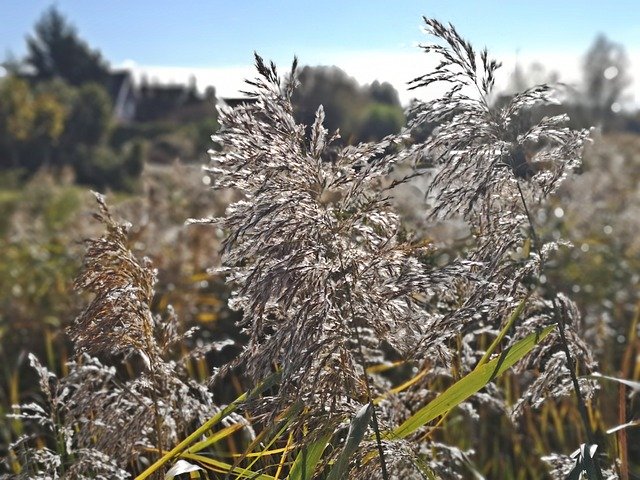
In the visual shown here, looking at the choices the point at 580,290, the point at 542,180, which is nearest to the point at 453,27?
the point at 542,180

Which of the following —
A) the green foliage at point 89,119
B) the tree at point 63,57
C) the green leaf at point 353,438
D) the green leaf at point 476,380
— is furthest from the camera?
the tree at point 63,57

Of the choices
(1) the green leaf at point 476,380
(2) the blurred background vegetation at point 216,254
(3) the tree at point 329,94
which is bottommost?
(2) the blurred background vegetation at point 216,254

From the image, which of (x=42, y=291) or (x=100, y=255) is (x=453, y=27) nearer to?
(x=100, y=255)

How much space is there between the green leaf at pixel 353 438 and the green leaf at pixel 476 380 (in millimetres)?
137

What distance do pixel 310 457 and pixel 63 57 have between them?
69.8m

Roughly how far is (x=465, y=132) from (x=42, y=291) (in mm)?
4712

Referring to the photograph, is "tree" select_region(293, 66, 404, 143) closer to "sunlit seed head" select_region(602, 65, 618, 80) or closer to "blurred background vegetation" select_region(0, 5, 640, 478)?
"blurred background vegetation" select_region(0, 5, 640, 478)

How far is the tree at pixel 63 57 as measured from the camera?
222ft

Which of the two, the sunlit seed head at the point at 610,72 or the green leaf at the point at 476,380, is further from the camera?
the sunlit seed head at the point at 610,72

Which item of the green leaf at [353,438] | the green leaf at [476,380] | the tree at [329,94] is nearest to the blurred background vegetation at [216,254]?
the tree at [329,94]

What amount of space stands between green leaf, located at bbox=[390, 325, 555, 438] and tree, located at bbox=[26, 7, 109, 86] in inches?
2693

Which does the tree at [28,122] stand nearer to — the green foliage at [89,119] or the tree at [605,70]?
the green foliage at [89,119]

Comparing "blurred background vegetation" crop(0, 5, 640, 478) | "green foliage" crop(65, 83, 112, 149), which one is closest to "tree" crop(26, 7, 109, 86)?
"green foliage" crop(65, 83, 112, 149)

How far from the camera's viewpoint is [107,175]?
124 ft
